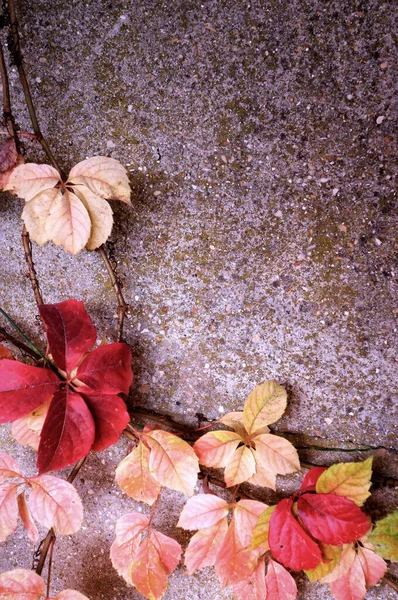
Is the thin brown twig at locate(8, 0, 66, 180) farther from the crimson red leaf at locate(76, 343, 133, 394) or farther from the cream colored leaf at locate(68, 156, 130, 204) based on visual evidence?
the crimson red leaf at locate(76, 343, 133, 394)

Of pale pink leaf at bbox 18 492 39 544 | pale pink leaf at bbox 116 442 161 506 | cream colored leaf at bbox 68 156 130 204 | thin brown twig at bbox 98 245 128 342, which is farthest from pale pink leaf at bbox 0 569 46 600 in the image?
cream colored leaf at bbox 68 156 130 204

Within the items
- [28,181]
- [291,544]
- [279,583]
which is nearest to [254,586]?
[279,583]

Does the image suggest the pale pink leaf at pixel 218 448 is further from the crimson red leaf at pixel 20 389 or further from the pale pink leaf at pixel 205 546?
the crimson red leaf at pixel 20 389

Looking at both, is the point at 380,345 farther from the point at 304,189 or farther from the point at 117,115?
the point at 117,115

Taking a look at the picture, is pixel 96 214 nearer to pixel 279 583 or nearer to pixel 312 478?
pixel 312 478

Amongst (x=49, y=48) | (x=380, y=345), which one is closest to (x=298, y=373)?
(x=380, y=345)

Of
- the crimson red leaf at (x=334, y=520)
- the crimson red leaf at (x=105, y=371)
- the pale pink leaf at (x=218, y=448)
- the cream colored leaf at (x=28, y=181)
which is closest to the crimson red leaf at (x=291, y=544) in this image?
the crimson red leaf at (x=334, y=520)

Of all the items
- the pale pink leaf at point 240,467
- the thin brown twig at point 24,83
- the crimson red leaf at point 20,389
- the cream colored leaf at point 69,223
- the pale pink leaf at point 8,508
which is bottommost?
the pale pink leaf at point 8,508
